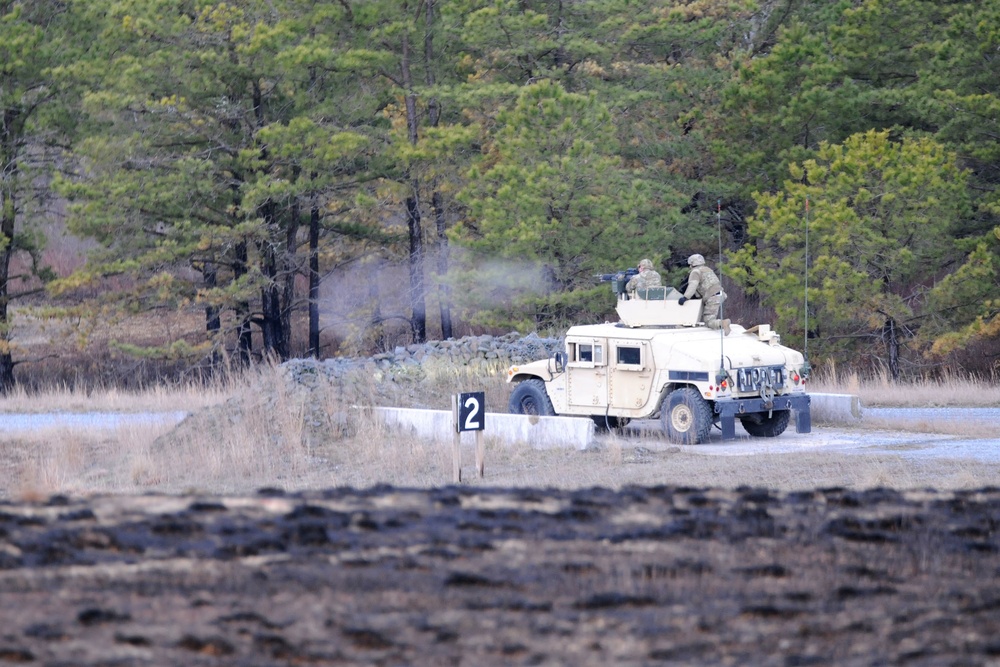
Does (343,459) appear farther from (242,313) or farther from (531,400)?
(242,313)

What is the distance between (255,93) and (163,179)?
3.69 m

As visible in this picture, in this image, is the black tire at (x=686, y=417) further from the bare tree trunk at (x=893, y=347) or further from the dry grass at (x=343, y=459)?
the bare tree trunk at (x=893, y=347)

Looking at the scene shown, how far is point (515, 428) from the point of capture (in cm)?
1892

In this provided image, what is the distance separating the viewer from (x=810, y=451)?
17656 millimetres

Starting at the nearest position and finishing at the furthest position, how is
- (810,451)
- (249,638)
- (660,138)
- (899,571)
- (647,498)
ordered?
(249,638) < (899,571) < (647,498) < (810,451) < (660,138)

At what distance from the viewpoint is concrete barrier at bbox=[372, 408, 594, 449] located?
18.3 meters

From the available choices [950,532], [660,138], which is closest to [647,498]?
[950,532]

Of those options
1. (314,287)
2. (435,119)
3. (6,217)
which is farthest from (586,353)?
(6,217)

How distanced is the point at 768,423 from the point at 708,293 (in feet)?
6.52

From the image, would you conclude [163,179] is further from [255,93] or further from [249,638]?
[249,638]

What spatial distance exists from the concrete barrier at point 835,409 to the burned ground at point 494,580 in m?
11.6

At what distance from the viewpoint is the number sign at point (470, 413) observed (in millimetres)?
15852

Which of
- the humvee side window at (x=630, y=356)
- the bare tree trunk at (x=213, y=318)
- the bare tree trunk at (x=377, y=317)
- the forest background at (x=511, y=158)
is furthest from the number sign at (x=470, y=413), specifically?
the bare tree trunk at (x=377, y=317)

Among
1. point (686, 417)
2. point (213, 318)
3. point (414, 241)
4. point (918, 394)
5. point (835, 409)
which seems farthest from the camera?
point (213, 318)
